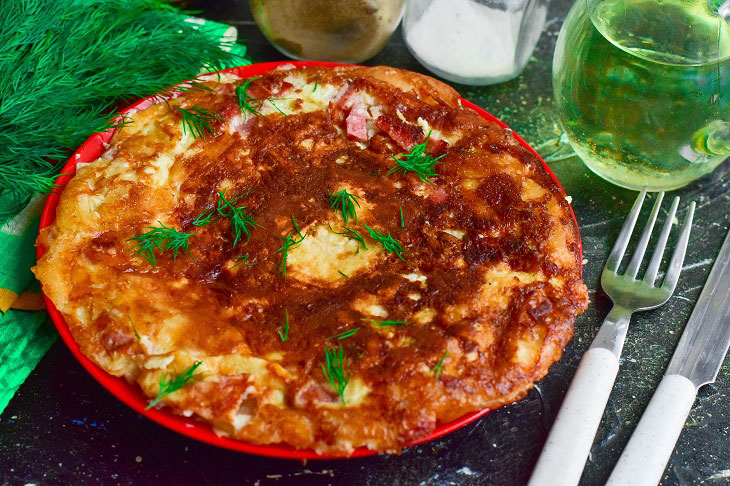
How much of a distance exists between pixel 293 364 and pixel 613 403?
954 millimetres

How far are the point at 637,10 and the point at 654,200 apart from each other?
0.69 metres

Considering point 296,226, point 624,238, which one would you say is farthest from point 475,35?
point 296,226

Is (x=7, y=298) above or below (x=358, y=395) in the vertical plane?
below

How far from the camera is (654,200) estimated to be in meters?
2.54

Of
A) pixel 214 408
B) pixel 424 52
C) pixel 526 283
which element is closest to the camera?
pixel 214 408

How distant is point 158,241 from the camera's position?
1.90 m

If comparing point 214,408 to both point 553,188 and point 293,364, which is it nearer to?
point 293,364

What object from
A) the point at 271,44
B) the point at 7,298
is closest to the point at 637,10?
the point at 271,44

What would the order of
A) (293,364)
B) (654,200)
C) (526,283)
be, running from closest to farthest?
(293,364)
(526,283)
(654,200)

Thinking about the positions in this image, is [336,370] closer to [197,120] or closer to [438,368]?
[438,368]

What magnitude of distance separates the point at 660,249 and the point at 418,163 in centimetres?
85

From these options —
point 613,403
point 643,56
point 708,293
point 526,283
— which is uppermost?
point 643,56

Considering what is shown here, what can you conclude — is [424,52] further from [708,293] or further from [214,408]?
[214,408]

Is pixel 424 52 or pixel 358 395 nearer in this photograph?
pixel 358 395
